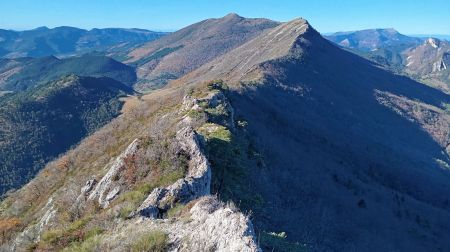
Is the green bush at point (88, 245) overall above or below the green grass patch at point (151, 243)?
below

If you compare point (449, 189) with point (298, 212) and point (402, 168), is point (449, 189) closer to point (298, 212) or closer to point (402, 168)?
point (402, 168)

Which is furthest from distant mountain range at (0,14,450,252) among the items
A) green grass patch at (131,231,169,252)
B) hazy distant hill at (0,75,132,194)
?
hazy distant hill at (0,75,132,194)

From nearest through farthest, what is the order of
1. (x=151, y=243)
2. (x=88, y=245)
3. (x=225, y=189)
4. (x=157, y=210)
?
(x=151, y=243) → (x=88, y=245) → (x=157, y=210) → (x=225, y=189)

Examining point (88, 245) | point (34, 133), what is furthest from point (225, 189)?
point (34, 133)

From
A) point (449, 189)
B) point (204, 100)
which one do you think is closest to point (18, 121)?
point (204, 100)

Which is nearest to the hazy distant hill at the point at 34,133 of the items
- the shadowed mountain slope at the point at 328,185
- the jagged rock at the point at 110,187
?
the shadowed mountain slope at the point at 328,185

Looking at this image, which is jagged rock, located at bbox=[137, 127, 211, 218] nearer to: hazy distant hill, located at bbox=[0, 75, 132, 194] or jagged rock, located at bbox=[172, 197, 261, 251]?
jagged rock, located at bbox=[172, 197, 261, 251]

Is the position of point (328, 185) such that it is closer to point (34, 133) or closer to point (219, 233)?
point (219, 233)

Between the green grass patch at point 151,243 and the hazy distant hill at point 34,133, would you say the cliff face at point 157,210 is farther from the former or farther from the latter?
the hazy distant hill at point 34,133
